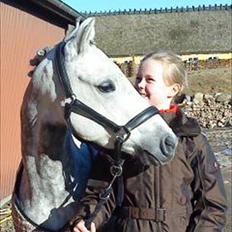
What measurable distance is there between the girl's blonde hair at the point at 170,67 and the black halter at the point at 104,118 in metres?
0.23

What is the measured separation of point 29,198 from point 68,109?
1.58 ft

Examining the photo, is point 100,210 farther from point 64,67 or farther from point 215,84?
point 215,84

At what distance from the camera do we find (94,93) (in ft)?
9.11

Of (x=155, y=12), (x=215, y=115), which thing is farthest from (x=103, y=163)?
(x=155, y=12)

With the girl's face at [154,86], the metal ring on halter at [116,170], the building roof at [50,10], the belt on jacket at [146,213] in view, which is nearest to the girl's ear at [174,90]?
the girl's face at [154,86]

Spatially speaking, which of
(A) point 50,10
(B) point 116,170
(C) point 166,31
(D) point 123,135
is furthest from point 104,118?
(C) point 166,31

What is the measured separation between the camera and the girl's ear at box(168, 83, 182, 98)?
2918mm

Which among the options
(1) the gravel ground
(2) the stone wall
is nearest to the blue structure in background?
(1) the gravel ground

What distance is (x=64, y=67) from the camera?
278cm

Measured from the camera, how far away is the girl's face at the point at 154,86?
289 centimetres

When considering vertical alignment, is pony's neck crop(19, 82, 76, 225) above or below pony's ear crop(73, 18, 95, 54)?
below

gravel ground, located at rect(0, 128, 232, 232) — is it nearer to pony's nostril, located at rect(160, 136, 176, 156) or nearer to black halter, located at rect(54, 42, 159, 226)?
black halter, located at rect(54, 42, 159, 226)

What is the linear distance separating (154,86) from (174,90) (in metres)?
0.11

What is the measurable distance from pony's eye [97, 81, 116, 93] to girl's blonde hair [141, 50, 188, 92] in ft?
0.94
